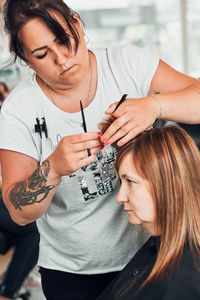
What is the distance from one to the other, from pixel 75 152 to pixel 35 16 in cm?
38

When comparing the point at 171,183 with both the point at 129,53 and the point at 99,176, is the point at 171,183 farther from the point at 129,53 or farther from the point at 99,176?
the point at 129,53

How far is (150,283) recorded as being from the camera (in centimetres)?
104

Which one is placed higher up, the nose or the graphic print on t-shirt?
the graphic print on t-shirt

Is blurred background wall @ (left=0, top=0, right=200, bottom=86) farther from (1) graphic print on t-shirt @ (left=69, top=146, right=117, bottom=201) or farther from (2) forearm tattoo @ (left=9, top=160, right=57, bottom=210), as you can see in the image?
(2) forearm tattoo @ (left=9, top=160, right=57, bottom=210)

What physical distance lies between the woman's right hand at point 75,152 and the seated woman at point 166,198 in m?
0.22

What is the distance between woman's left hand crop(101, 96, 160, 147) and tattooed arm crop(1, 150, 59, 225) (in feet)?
0.61

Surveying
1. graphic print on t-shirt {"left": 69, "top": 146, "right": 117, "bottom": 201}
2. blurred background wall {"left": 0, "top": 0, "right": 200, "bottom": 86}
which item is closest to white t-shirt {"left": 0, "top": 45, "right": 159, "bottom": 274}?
graphic print on t-shirt {"left": 69, "top": 146, "right": 117, "bottom": 201}

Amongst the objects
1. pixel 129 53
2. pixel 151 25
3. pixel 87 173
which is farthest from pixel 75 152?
pixel 151 25

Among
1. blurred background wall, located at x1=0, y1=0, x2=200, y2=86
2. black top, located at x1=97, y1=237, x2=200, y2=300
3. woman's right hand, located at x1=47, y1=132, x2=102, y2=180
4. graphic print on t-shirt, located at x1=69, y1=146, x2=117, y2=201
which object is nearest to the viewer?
woman's right hand, located at x1=47, y1=132, x2=102, y2=180

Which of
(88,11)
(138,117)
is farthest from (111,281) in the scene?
(88,11)

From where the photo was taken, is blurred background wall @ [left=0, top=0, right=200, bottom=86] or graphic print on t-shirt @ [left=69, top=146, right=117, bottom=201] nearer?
graphic print on t-shirt @ [left=69, top=146, right=117, bottom=201]

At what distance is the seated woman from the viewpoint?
101 cm

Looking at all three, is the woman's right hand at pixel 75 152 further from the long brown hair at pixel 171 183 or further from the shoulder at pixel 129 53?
the shoulder at pixel 129 53

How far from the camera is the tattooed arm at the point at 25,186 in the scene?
92 cm
